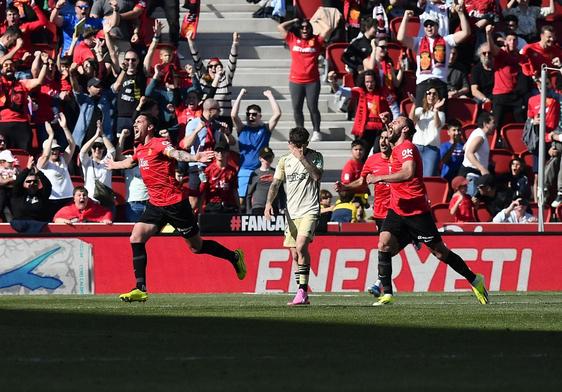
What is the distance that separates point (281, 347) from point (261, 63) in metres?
16.7

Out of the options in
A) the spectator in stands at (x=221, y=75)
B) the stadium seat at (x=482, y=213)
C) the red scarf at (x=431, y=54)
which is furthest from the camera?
the red scarf at (x=431, y=54)

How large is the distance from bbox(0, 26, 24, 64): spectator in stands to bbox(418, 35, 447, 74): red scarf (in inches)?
274

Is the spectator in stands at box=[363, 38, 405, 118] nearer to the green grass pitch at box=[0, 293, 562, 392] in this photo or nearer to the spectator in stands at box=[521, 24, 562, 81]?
the spectator in stands at box=[521, 24, 562, 81]

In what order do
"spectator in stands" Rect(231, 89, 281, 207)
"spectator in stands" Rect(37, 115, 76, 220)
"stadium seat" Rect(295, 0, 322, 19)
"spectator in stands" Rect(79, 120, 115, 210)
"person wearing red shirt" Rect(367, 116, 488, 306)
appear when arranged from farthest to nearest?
"stadium seat" Rect(295, 0, 322, 19) < "spectator in stands" Rect(231, 89, 281, 207) < "spectator in stands" Rect(79, 120, 115, 210) < "spectator in stands" Rect(37, 115, 76, 220) < "person wearing red shirt" Rect(367, 116, 488, 306)

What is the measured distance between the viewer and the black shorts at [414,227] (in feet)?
52.7

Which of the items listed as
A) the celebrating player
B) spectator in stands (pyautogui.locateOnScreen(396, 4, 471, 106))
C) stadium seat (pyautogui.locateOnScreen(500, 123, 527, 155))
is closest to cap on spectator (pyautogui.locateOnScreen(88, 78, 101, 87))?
spectator in stands (pyautogui.locateOnScreen(396, 4, 471, 106))

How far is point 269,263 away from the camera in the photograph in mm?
21578

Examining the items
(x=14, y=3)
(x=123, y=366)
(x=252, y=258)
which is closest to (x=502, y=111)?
(x=252, y=258)

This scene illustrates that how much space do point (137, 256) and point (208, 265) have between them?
15.3ft

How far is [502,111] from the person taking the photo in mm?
25219

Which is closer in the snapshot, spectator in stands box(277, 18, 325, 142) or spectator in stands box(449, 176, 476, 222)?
spectator in stands box(449, 176, 476, 222)

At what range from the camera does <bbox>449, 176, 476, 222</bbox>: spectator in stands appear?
73.9 feet

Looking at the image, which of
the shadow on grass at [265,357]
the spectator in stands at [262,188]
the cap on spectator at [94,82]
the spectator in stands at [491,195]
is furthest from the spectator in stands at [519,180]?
the shadow on grass at [265,357]

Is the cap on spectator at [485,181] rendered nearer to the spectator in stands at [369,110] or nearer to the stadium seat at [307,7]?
the spectator in stands at [369,110]
